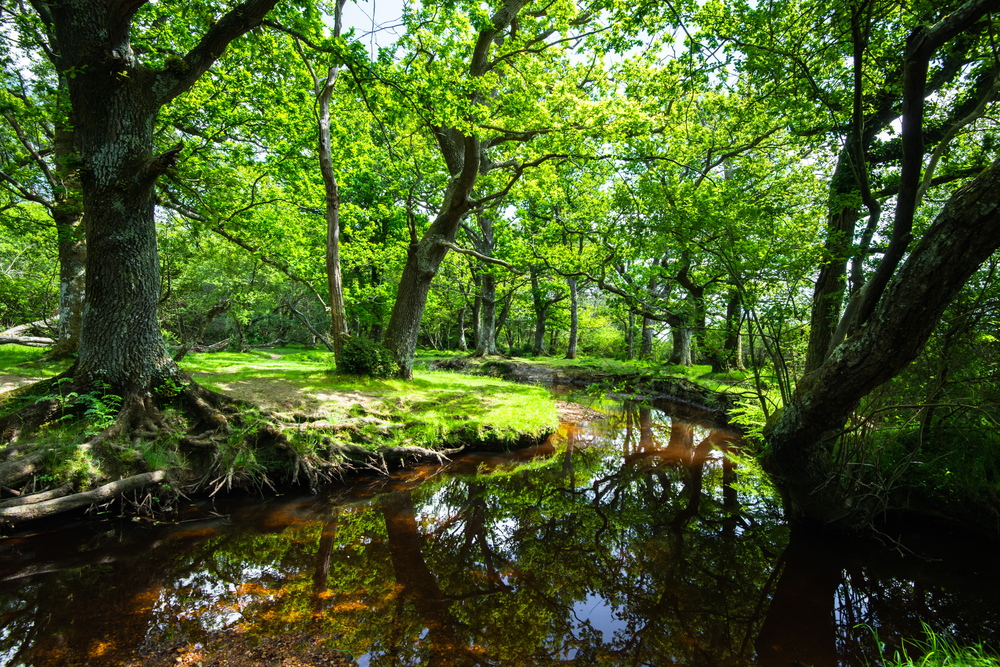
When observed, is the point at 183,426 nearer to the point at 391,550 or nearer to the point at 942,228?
the point at 391,550

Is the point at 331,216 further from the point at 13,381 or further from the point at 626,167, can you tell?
the point at 626,167

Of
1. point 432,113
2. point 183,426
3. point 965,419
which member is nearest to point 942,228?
point 965,419

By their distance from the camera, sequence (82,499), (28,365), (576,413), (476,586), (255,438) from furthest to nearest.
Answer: (576,413)
(28,365)
(255,438)
(82,499)
(476,586)

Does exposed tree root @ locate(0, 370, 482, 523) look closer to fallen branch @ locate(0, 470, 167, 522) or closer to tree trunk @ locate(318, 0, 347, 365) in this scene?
fallen branch @ locate(0, 470, 167, 522)

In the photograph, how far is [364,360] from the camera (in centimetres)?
980

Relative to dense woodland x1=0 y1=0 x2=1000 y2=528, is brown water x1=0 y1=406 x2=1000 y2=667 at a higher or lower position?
lower

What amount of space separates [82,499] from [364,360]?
5708mm

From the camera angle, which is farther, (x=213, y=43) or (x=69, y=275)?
(x=69, y=275)

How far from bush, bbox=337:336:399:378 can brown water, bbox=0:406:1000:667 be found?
14.1 ft

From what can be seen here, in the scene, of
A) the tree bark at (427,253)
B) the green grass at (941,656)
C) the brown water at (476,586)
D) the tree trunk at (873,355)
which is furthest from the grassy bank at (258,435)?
the green grass at (941,656)

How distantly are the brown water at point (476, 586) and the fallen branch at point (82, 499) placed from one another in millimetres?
299

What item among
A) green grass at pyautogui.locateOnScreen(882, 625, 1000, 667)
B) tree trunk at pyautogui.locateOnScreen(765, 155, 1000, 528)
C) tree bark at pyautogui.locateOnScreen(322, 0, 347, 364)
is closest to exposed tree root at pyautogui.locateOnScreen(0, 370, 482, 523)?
tree bark at pyautogui.locateOnScreen(322, 0, 347, 364)

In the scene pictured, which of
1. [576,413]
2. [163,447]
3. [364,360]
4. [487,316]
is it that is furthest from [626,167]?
[487,316]

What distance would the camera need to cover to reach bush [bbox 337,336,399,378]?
9.77m
